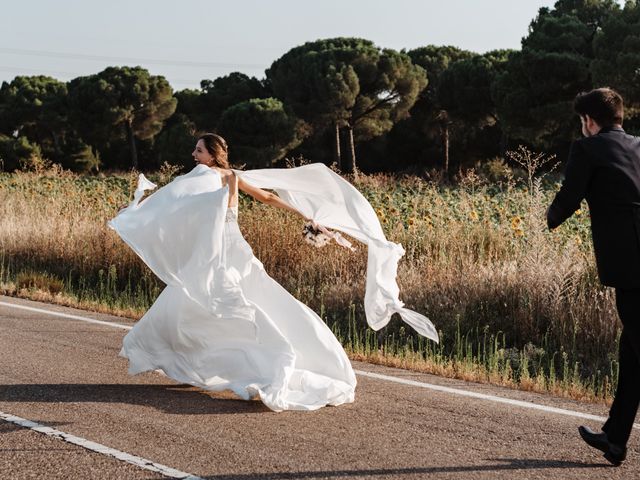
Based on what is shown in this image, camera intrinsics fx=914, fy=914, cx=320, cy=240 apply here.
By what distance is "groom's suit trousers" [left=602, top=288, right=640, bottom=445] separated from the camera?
486cm

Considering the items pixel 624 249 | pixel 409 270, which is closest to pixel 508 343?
pixel 409 270

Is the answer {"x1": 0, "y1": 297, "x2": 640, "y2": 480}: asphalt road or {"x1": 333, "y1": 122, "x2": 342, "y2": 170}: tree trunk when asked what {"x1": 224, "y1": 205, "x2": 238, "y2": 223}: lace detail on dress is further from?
{"x1": 333, "y1": 122, "x2": 342, "y2": 170}: tree trunk

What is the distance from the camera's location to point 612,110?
491cm

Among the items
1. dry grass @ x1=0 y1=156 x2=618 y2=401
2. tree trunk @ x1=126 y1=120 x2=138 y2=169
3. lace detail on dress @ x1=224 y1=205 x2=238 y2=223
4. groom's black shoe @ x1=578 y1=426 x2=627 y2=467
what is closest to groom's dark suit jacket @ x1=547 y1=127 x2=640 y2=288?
groom's black shoe @ x1=578 y1=426 x2=627 y2=467

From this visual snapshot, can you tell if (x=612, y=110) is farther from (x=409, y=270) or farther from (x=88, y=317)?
(x=88, y=317)

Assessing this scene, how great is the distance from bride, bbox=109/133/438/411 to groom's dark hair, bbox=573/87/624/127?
1939 mm

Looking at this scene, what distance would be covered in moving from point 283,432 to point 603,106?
264 cm

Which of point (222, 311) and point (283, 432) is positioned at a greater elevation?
point (222, 311)

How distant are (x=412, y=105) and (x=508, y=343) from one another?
48.4 metres

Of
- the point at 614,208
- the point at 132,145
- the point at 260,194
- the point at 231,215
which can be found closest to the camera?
the point at 614,208

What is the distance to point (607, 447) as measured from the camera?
4969mm

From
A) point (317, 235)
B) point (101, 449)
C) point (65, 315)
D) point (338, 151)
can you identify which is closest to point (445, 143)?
point (338, 151)

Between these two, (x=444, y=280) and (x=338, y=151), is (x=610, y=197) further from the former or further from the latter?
(x=338, y=151)

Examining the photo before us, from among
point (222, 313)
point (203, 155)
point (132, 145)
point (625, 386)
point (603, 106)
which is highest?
point (132, 145)
